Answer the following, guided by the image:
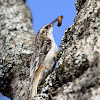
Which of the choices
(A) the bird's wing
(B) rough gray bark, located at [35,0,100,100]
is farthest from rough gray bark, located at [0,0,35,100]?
(B) rough gray bark, located at [35,0,100,100]

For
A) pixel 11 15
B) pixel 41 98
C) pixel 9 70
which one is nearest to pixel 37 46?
pixel 9 70

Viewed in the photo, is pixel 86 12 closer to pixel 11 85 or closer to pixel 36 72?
pixel 36 72

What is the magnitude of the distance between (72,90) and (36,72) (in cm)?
99

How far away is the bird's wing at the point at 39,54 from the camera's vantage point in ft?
8.31

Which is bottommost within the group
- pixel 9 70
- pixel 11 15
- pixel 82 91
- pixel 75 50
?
pixel 82 91

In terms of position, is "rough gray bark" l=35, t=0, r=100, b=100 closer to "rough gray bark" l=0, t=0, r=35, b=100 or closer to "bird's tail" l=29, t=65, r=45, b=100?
"bird's tail" l=29, t=65, r=45, b=100

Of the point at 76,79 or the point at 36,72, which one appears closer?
the point at 76,79

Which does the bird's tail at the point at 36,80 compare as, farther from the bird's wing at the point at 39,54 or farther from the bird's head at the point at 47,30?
the bird's head at the point at 47,30

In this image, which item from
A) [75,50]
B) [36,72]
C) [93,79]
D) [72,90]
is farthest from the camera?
[36,72]

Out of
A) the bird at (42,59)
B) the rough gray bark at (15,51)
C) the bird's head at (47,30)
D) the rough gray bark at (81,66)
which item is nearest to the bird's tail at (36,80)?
the bird at (42,59)

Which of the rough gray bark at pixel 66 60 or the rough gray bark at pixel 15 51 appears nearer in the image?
the rough gray bark at pixel 66 60

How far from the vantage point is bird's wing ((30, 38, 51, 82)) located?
2534 mm

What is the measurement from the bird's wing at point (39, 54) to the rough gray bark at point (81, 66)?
71 cm

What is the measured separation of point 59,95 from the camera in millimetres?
1604
